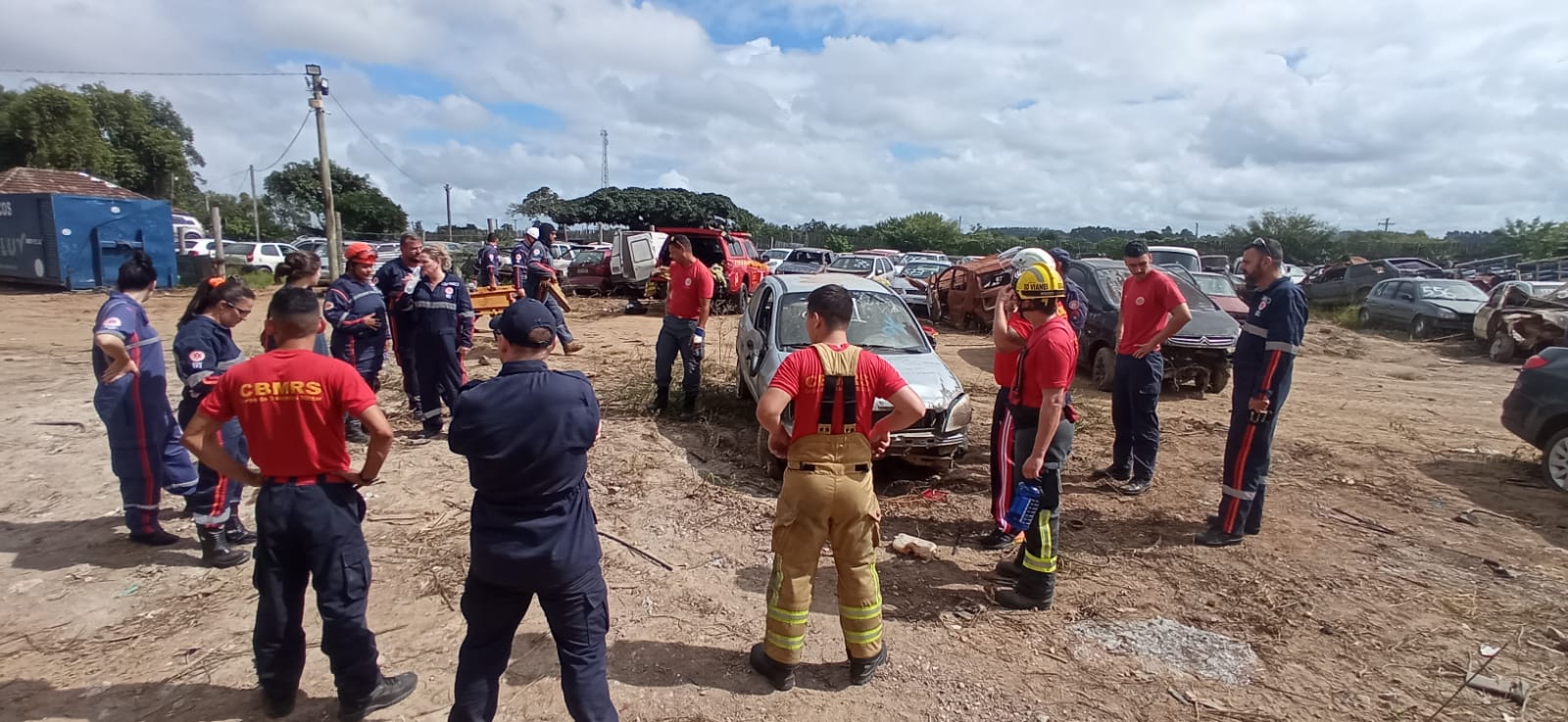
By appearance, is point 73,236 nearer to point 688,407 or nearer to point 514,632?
point 688,407

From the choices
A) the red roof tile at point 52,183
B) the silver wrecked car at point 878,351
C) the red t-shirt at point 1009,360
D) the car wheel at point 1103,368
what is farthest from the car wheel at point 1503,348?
the red roof tile at point 52,183

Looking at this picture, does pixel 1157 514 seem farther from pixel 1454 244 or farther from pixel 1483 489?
pixel 1454 244

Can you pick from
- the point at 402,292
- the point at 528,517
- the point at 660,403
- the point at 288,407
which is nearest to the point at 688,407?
the point at 660,403

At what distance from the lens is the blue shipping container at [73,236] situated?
56.4 feet

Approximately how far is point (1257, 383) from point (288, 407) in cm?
500

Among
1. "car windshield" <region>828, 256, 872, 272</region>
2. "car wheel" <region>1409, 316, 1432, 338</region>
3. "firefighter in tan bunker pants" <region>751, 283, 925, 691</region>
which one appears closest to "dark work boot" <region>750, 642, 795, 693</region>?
"firefighter in tan bunker pants" <region>751, 283, 925, 691</region>

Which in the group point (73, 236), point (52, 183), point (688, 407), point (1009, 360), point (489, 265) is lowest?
point (688, 407)

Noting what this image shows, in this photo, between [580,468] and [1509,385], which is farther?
[1509,385]

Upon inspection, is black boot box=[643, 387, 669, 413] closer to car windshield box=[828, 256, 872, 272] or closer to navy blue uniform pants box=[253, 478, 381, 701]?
navy blue uniform pants box=[253, 478, 381, 701]

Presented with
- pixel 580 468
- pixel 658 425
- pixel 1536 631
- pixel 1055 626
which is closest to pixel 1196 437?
pixel 1536 631

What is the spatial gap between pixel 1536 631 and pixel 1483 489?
2.75 meters

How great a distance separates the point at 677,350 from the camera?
7.21 m

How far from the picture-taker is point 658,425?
277 inches

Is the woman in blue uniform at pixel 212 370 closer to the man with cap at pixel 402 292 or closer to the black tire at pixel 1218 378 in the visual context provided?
the man with cap at pixel 402 292
